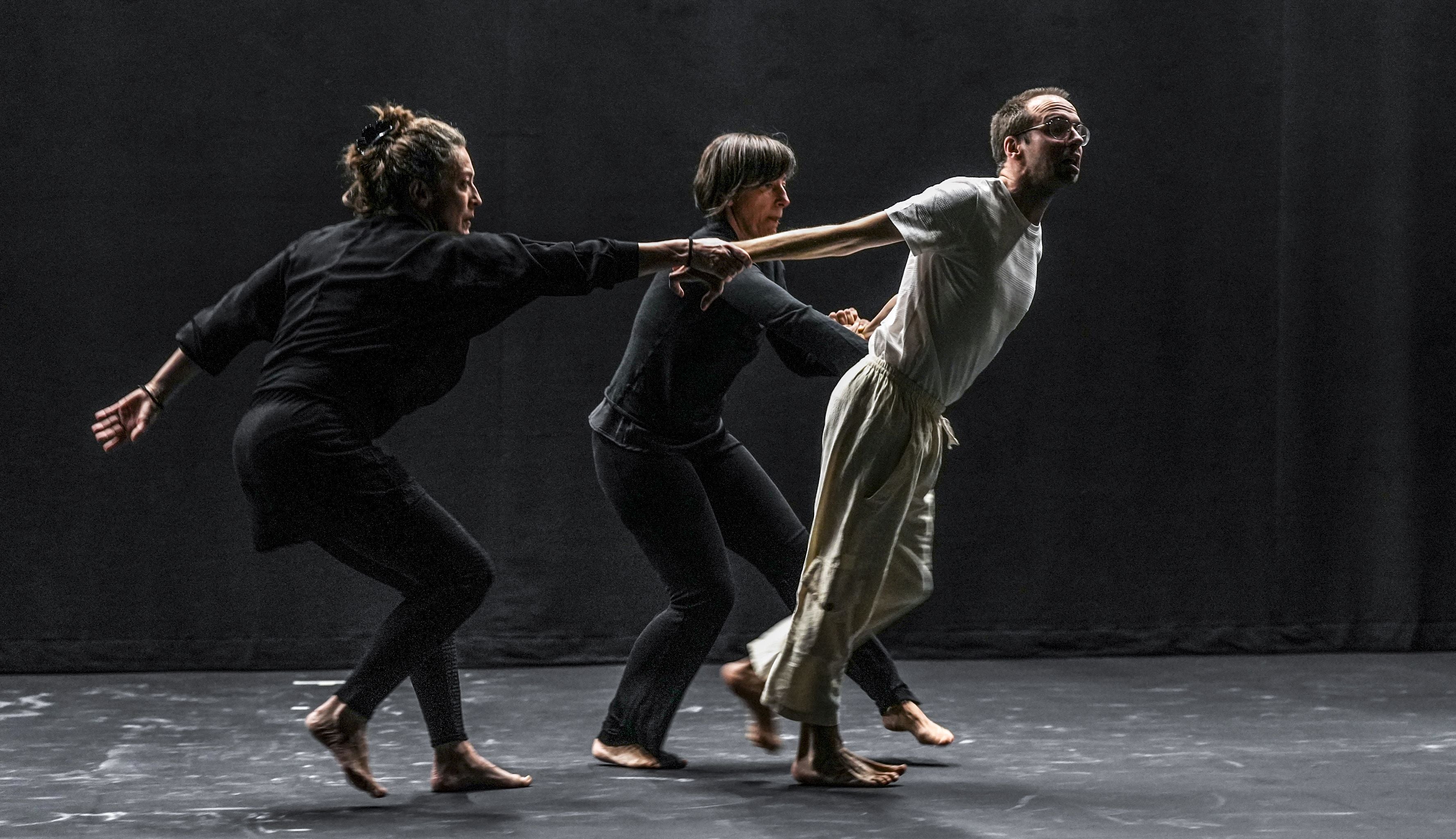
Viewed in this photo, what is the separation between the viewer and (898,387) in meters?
2.90

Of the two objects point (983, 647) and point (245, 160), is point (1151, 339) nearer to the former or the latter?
point (983, 647)

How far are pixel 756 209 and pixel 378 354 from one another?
0.86 m

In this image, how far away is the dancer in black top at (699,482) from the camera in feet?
10.3

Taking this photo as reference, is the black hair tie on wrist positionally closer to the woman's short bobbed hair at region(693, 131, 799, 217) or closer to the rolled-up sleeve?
the rolled-up sleeve

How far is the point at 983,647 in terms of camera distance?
484cm

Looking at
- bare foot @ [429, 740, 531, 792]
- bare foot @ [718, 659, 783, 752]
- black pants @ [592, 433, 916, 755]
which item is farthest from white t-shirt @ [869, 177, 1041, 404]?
bare foot @ [429, 740, 531, 792]

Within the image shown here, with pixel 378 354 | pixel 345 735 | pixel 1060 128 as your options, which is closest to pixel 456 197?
pixel 378 354

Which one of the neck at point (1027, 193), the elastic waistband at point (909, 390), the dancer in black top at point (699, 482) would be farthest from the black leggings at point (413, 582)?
the neck at point (1027, 193)

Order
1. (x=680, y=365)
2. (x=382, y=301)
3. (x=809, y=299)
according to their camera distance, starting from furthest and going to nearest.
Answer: (x=809, y=299), (x=680, y=365), (x=382, y=301)

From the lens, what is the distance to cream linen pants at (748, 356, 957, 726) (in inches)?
113

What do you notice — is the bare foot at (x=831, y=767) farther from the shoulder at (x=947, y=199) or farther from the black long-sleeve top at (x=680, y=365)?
the shoulder at (x=947, y=199)

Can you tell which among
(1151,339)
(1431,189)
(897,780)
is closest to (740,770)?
(897,780)

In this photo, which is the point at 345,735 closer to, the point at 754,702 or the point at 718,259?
the point at 754,702

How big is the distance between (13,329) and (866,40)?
2614 millimetres
